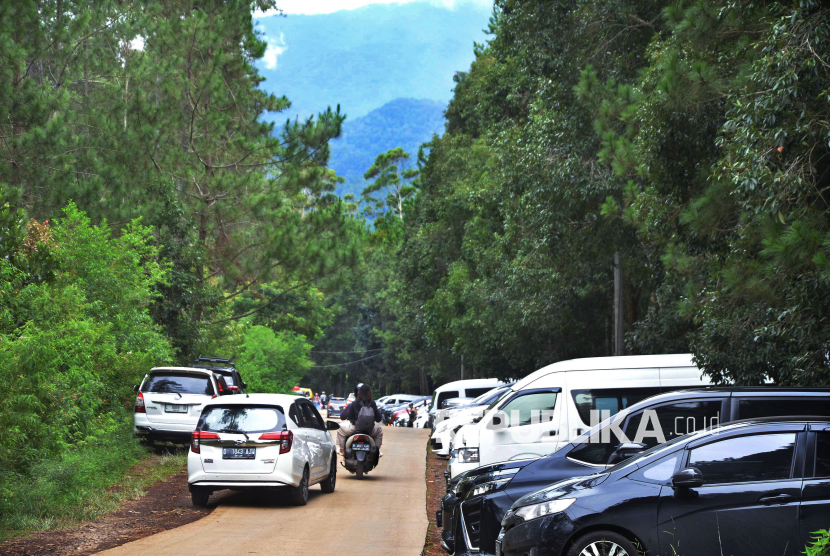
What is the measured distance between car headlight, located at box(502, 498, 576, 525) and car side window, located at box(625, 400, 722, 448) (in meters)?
1.98

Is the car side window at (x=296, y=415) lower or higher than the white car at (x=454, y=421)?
higher

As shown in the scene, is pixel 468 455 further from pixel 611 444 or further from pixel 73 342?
pixel 73 342

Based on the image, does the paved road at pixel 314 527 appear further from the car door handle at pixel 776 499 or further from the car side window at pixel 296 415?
the car door handle at pixel 776 499

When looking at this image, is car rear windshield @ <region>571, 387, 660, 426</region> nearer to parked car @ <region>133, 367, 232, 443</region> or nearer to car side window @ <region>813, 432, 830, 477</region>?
car side window @ <region>813, 432, 830, 477</region>

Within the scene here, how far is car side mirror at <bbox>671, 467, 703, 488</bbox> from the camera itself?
6336 mm

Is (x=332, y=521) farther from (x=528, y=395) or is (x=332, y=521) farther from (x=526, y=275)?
(x=526, y=275)

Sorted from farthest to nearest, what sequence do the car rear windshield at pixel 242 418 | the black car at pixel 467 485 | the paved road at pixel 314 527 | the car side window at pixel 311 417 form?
the car side window at pixel 311 417
the car rear windshield at pixel 242 418
the paved road at pixel 314 527
the black car at pixel 467 485

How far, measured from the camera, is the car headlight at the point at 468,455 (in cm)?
1285

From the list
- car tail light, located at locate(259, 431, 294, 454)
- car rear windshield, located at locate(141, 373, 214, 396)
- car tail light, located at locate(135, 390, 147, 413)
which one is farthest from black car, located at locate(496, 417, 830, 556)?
car tail light, located at locate(135, 390, 147, 413)

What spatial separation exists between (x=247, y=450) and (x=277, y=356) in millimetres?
40873

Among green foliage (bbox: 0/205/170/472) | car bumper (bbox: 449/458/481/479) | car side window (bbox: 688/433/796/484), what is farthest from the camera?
car bumper (bbox: 449/458/481/479)

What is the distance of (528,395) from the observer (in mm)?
13062

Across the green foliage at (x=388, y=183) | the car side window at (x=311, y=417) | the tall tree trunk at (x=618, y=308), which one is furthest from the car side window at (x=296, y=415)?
the green foliage at (x=388, y=183)

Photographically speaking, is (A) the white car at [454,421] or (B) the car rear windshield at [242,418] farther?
(A) the white car at [454,421]
